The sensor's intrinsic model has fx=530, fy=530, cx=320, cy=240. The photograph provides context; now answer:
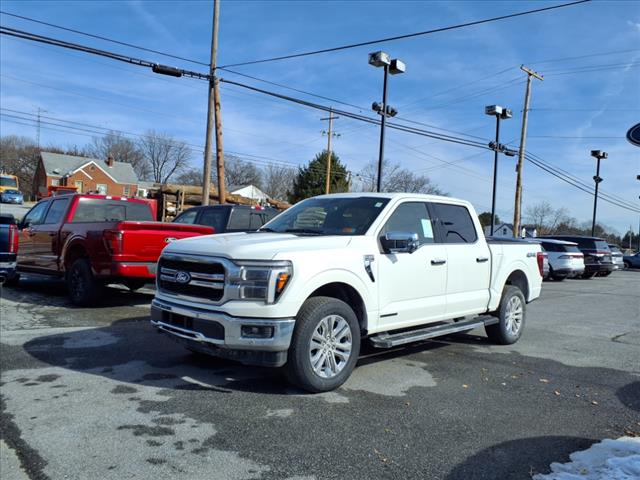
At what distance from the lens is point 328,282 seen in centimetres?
485

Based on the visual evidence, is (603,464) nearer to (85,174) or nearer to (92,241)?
(92,241)

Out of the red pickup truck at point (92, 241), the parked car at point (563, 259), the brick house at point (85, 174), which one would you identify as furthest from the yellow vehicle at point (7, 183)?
the parked car at point (563, 259)

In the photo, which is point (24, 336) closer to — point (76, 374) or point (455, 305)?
point (76, 374)

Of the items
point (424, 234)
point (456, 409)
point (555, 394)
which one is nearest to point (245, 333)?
point (456, 409)

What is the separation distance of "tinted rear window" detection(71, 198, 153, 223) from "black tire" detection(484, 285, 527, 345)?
659 cm

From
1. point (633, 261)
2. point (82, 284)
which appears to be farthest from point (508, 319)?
point (633, 261)

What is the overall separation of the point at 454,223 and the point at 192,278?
3.39 meters

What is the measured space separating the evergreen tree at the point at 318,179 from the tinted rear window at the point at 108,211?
140ft

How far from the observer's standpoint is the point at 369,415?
14.3ft

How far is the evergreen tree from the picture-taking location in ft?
176

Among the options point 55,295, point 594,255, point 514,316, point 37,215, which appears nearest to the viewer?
point 514,316

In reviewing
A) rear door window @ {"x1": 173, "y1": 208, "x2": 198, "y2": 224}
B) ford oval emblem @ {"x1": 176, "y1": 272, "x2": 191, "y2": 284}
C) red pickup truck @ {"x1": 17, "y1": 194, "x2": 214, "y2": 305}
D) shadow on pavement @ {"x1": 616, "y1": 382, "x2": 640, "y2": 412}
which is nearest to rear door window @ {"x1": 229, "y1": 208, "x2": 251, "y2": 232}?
rear door window @ {"x1": 173, "y1": 208, "x2": 198, "y2": 224}

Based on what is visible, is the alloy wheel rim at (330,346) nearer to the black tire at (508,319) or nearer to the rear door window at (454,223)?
the rear door window at (454,223)

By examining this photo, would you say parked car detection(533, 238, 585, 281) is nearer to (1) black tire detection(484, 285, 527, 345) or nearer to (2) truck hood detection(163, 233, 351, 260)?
(1) black tire detection(484, 285, 527, 345)
